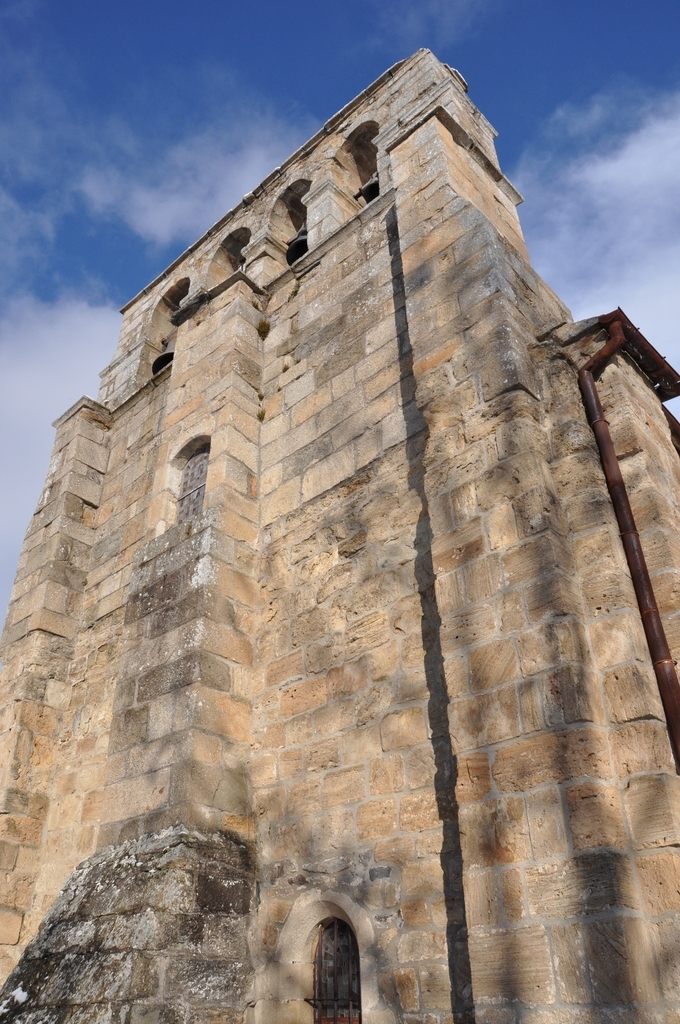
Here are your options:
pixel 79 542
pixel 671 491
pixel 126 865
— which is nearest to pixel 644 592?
pixel 671 491

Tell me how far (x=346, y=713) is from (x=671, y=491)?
2091 millimetres

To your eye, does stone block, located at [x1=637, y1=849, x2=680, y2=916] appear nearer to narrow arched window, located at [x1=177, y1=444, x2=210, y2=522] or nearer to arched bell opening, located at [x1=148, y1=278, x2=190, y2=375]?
narrow arched window, located at [x1=177, y1=444, x2=210, y2=522]

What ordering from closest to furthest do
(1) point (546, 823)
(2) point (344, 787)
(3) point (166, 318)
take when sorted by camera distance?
(1) point (546, 823) < (2) point (344, 787) < (3) point (166, 318)

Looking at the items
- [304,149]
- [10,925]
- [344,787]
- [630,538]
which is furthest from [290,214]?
[10,925]

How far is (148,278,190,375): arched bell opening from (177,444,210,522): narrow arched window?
148 inches

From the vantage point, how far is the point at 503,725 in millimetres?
3188

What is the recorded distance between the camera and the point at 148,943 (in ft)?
11.8

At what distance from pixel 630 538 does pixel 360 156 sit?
6.68m

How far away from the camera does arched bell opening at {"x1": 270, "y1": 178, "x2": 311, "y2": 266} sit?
877 centimetres

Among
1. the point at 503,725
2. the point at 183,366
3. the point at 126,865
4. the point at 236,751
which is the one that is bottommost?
the point at 126,865

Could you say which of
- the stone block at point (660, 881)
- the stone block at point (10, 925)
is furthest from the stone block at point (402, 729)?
the stone block at point (10, 925)

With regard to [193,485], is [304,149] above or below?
above

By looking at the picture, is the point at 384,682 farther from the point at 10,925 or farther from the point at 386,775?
the point at 10,925

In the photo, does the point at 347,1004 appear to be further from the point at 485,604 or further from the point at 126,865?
the point at 485,604
